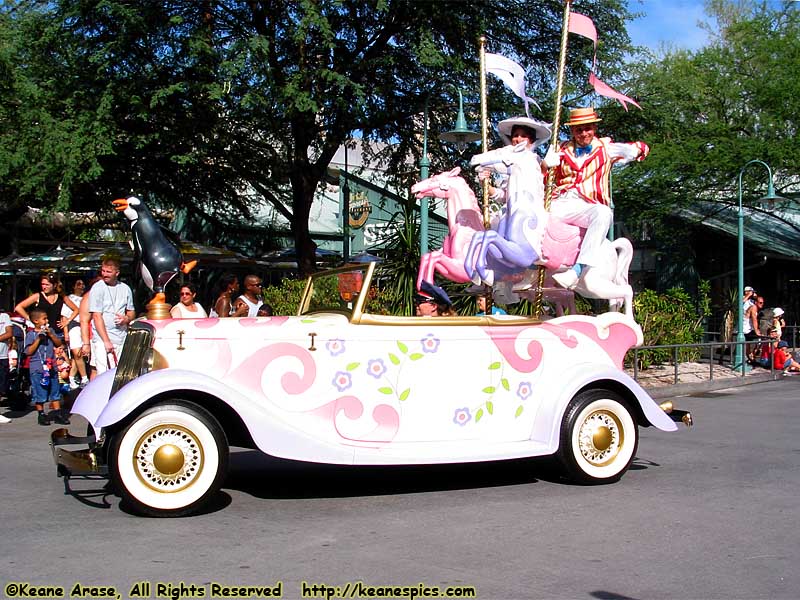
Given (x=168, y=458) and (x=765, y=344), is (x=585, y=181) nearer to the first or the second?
(x=168, y=458)

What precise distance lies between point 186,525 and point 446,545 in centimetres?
176

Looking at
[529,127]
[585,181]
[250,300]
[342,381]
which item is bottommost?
[342,381]

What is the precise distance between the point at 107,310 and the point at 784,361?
50.8 ft

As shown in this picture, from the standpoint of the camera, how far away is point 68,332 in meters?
12.1

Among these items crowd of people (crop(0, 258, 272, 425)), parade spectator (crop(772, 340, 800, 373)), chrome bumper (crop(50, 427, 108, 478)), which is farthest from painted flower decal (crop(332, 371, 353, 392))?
parade spectator (crop(772, 340, 800, 373))

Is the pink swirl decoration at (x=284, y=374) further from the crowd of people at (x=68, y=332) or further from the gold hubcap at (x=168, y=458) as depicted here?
the crowd of people at (x=68, y=332)

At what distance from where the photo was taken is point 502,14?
20.3 meters

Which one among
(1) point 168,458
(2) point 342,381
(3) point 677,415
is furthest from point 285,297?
(1) point 168,458

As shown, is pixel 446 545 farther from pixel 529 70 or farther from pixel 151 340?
pixel 529 70

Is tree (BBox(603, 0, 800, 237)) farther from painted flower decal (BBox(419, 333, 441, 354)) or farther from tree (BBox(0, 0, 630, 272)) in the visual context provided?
painted flower decal (BBox(419, 333, 441, 354))

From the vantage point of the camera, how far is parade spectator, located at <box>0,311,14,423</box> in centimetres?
1152

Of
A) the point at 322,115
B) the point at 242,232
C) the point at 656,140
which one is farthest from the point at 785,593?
the point at 242,232

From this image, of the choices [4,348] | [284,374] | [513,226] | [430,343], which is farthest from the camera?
[4,348]

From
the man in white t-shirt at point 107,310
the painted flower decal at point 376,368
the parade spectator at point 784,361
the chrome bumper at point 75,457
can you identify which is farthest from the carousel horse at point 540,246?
the parade spectator at point 784,361
